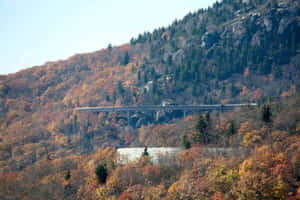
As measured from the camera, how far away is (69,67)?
18900 centimetres

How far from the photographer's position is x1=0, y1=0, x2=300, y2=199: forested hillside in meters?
110

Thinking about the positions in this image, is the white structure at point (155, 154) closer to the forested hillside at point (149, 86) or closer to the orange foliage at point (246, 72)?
the forested hillside at point (149, 86)

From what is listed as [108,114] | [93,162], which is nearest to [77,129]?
[108,114]

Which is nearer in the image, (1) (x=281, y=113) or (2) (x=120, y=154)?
(1) (x=281, y=113)

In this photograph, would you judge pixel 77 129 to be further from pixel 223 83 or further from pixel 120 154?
pixel 223 83

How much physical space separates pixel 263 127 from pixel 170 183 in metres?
20.4

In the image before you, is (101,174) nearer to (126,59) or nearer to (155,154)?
(155,154)

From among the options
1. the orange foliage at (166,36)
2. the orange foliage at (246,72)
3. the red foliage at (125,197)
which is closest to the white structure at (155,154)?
the red foliage at (125,197)

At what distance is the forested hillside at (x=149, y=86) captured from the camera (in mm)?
109750

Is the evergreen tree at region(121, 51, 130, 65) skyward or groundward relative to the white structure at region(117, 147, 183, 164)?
skyward

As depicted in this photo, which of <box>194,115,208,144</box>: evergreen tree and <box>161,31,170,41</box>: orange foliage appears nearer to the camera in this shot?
<box>194,115,208,144</box>: evergreen tree

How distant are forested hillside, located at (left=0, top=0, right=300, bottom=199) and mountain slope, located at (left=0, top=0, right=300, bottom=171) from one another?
1.27 ft

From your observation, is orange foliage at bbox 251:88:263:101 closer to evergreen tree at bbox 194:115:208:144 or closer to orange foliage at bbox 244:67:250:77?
orange foliage at bbox 244:67:250:77

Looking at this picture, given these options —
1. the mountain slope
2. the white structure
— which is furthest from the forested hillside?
the white structure
